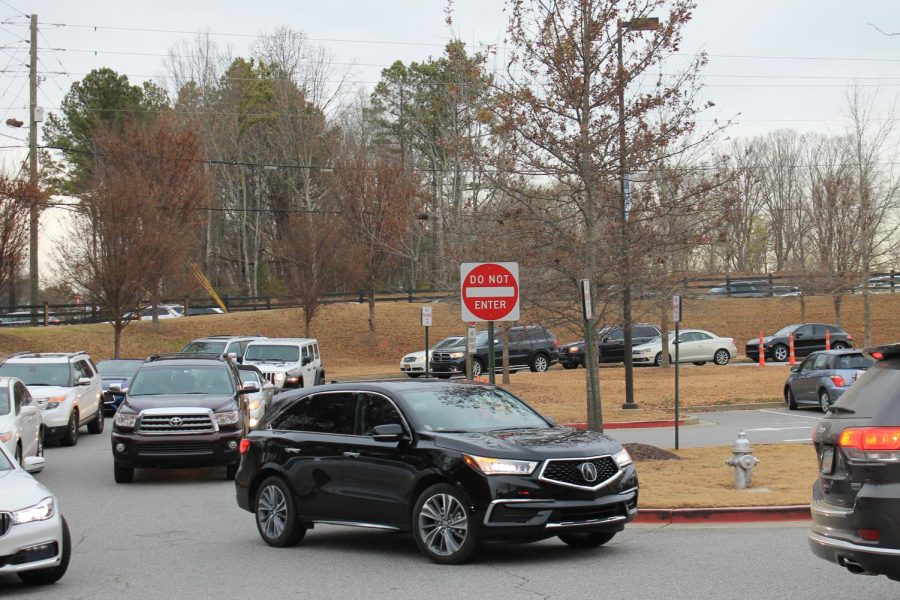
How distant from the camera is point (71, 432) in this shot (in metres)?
21.5

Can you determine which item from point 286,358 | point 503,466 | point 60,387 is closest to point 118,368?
point 286,358

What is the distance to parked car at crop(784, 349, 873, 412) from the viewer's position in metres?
24.2

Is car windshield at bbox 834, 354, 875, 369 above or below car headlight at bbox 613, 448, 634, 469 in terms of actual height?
above

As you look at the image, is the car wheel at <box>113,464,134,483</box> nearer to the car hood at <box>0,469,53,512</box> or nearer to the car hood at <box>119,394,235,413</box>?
the car hood at <box>119,394,235,413</box>

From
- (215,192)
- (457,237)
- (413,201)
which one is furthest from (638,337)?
(215,192)

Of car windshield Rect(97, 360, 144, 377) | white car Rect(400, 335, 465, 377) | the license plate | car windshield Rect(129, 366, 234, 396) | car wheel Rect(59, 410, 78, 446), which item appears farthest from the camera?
white car Rect(400, 335, 465, 377)

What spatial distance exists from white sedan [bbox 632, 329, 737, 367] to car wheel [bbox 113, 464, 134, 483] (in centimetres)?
2757

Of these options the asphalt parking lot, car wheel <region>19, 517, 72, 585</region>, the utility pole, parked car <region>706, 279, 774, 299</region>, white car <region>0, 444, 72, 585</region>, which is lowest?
the asphalt parking lot

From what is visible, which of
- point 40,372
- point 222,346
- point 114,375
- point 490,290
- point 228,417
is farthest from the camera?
point 222,346

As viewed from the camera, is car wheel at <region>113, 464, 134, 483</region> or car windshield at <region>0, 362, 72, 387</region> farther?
car windshield at <region>0, 362, 72, 387</region>

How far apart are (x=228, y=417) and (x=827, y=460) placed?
10.9m

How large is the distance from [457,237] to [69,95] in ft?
147

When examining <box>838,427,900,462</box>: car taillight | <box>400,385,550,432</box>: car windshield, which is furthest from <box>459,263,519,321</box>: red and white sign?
<box>838,427,900,462</box>: car taillight

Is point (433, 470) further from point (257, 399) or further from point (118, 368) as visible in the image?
point (118, 368)
